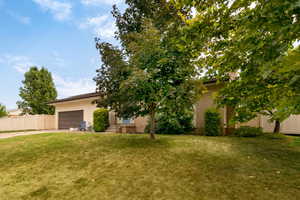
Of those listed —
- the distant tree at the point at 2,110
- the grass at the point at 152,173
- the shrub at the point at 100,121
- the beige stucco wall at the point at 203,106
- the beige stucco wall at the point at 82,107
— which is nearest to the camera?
the grass at the point at 152,173

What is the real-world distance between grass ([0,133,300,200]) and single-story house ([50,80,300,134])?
52.3 inches

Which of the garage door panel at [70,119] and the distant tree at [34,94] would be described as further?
the distant tree at [34,94]

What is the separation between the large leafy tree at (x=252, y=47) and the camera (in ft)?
6.25

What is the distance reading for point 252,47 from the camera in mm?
2498

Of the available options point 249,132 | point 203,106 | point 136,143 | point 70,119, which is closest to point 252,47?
point 136,143

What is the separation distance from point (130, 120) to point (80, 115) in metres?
6.45

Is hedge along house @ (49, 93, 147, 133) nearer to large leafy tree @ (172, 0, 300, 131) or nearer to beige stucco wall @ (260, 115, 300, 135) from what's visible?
beige stucco wall @ (260, 115, 300, 135)

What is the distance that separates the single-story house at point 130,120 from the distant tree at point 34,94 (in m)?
5.13

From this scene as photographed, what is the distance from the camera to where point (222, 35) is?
12.5ft

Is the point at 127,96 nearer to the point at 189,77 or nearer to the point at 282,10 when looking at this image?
the point at 189,77

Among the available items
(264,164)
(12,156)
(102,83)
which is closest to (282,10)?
(264,164)

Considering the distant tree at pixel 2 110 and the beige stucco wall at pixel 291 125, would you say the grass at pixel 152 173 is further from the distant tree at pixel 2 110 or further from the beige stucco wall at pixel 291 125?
the distant tree at pixel 2 110

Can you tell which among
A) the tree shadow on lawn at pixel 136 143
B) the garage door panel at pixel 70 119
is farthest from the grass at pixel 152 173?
the garage door panel at pixel 70 119

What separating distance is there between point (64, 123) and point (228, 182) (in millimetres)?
18747
